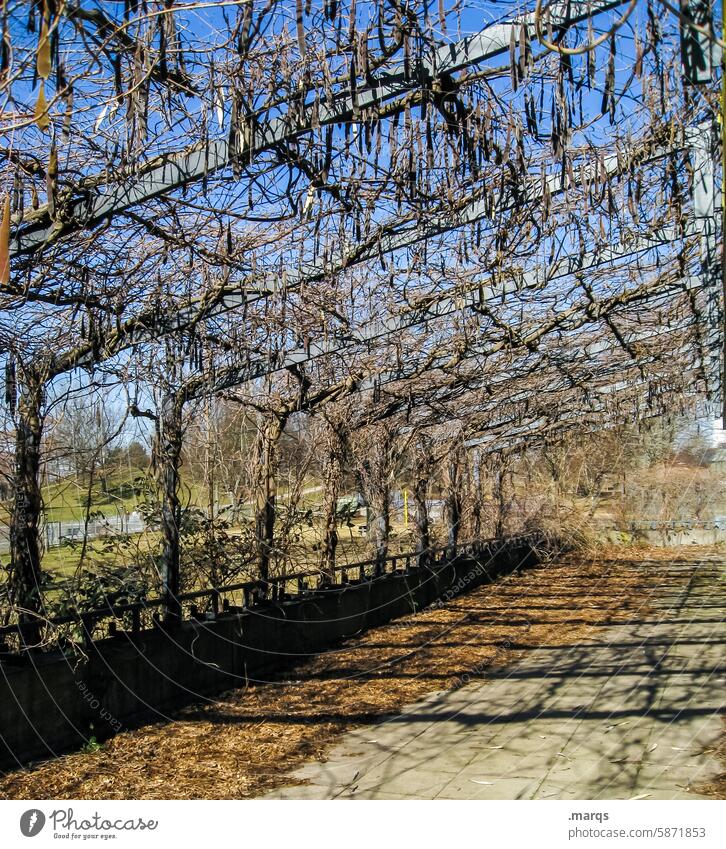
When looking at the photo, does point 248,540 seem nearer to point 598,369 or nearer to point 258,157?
point 258,157

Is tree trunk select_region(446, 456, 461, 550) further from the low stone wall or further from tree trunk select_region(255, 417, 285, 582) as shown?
tree trunk select_region(255, 417, 285, 582)

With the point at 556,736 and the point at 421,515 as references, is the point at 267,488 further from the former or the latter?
the point at 421,515

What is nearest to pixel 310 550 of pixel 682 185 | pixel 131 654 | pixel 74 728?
pixel 131 654

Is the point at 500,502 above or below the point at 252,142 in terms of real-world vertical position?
below

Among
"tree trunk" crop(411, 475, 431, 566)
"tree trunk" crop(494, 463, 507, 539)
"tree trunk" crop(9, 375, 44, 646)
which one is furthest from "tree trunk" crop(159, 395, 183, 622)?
"tree trunk" crop(494, 463, 507, 539)

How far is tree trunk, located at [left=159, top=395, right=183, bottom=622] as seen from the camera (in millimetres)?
5051

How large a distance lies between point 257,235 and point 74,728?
2.56 metres

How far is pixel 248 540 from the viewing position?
19.9 feet

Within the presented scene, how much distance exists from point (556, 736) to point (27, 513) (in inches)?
109

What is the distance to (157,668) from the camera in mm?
4770
